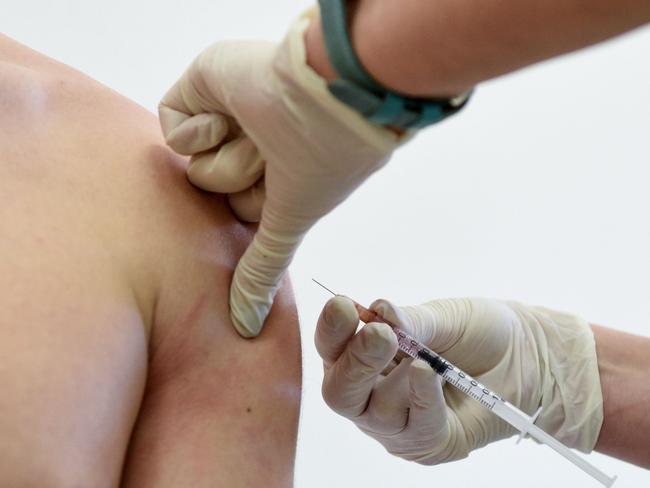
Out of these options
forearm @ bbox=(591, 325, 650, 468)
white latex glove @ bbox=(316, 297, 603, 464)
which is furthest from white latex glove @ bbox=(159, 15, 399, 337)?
forearm @ bbox=(591, 325, 650, 468)

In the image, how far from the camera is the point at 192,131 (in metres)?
0.99

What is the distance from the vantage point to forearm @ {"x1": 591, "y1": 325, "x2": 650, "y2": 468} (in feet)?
4.42

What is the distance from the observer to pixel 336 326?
1.15 m

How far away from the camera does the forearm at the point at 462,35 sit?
0.55 metres

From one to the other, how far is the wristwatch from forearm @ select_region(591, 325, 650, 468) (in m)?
0.88

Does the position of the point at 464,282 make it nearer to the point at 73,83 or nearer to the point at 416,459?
the point at 416,459

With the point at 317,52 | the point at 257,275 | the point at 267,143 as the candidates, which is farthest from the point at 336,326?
the point at 317,52

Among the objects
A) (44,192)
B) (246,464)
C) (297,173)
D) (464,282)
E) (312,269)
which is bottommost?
(312,269)

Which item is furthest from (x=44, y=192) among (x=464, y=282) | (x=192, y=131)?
(x=464, y=282)

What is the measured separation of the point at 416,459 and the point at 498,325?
32 centimetres

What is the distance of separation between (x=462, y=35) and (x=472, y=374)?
93 centimetres

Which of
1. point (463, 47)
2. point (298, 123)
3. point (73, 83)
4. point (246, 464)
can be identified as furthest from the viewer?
point (73, 83)

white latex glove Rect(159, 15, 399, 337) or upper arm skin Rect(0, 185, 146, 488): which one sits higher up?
white latex glove Rect(159, 15, 399, 337)

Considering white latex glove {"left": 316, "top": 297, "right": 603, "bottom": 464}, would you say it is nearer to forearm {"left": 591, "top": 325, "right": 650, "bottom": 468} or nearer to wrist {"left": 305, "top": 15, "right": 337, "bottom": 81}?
forearm {"left": 591, "top": 325, "right": 650, "bottom": 468}
